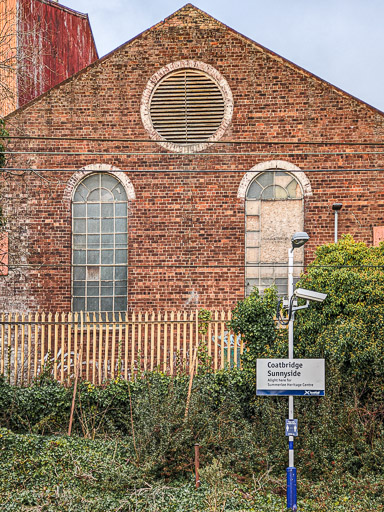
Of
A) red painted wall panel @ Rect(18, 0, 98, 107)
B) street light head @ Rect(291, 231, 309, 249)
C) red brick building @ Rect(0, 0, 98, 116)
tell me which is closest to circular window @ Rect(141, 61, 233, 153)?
red brick building @ Rect(0, 0, 98, 116)

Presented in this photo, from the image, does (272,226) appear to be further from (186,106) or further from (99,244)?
(99,244)

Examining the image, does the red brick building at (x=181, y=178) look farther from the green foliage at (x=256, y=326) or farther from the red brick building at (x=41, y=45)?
the green foliage at (x=256, y=326)

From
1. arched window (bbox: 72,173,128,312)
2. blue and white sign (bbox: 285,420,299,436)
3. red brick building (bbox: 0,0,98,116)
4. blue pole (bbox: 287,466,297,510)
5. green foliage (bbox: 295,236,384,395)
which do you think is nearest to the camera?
blue pole (bbox: 287,466,297,510)

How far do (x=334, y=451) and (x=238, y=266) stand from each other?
617 cm

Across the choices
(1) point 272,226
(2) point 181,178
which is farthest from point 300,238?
(2) point 181,178

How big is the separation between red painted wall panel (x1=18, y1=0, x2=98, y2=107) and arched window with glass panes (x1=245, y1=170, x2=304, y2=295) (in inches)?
278

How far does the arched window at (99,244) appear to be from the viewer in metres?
15.7

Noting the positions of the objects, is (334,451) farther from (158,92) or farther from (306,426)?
(158,92)

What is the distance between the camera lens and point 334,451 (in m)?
10.2

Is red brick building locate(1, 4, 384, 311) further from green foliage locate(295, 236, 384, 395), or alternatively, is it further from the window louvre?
green foliage locate(295, 236, 384, 395)

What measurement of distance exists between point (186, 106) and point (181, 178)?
1.97 meters

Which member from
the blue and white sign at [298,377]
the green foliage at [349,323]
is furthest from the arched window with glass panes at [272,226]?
the blue and white sign at [298,377]

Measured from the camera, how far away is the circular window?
1577cm

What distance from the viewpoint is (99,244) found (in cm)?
1581
